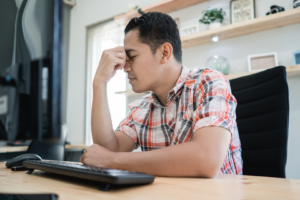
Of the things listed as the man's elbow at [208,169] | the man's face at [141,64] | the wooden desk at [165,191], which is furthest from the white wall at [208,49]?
the wooden desk at [165,191]

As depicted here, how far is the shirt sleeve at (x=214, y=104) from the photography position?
731mm

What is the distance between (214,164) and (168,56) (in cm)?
69

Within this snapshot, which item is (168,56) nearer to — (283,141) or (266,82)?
(266,82)

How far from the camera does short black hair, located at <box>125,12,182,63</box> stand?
1.13 meters

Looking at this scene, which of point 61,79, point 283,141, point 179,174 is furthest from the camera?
point 283,141

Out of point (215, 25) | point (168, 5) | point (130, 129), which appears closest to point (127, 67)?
point (130, 129)

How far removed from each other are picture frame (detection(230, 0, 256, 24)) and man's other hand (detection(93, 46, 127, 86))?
5.20 ft

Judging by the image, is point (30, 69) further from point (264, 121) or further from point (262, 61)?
point (262, 61)

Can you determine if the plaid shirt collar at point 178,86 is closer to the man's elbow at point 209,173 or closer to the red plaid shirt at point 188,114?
the red plaid shirt at point 188,114

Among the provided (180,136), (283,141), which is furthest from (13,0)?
(283,141)

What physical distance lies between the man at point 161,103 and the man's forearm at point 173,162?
5 centimetres

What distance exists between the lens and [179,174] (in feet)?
1.92

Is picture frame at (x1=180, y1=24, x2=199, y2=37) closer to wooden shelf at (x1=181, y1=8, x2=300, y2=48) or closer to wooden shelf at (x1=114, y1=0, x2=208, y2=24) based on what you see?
wooden shelf at (x1=181, y1=8, x2=300, y2=48)

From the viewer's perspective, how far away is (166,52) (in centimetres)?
116
